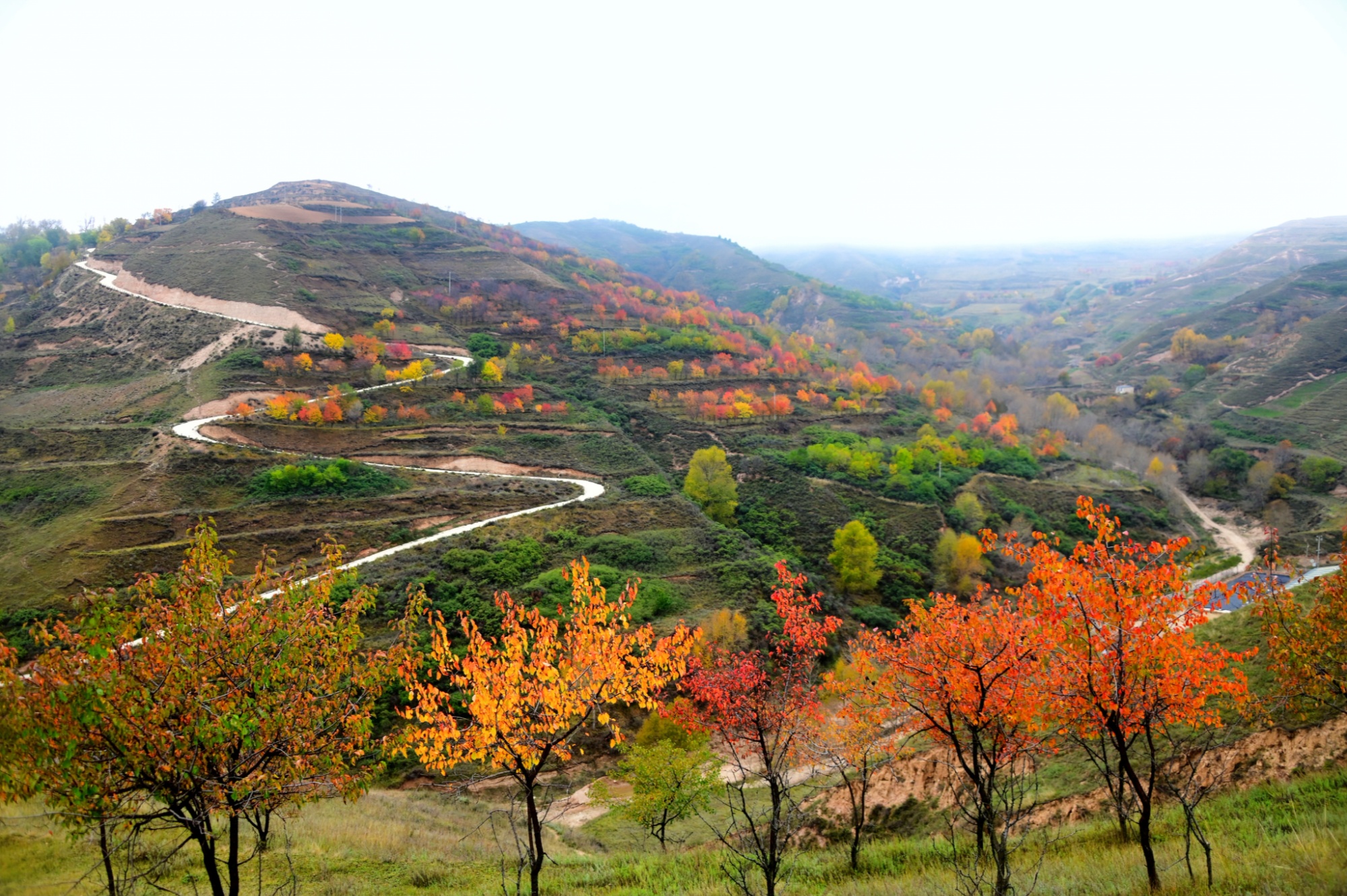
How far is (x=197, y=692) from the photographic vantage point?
7.03 metres

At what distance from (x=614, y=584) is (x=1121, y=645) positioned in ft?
106

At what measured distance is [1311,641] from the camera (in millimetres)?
11102

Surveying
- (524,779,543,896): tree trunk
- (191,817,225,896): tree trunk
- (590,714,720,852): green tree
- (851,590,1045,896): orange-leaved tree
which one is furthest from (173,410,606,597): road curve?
(851,590,1045,896): orange-leaved tree

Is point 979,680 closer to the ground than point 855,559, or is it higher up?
higher up

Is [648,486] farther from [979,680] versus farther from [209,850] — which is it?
[209,850]

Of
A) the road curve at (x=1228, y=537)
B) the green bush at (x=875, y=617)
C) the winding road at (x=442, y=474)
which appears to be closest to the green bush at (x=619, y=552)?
the winding road at (x=442, y=474)

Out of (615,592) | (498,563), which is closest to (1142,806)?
(615,592)

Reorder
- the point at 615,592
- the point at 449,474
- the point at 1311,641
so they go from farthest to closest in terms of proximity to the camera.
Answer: the point at 449,474
the point at 615,592
the point at 1311,641

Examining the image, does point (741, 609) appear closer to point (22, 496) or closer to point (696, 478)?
point (696, 478)

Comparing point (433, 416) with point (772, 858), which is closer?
point (772, 858)

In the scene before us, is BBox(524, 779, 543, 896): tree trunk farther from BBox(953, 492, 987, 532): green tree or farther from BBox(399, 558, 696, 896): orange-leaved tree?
BBox(953, 492, 987, 532): green tree

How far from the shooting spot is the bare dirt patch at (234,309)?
67438mm

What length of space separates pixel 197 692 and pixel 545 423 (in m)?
56.9

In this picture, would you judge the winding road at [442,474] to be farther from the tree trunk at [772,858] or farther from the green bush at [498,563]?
the tree trunk at [772,858]
